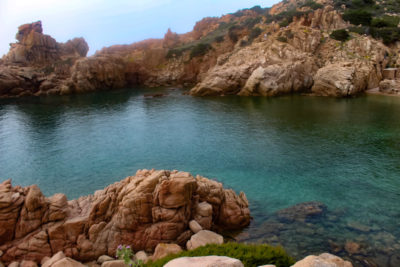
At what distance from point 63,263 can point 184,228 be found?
6474 millimetres

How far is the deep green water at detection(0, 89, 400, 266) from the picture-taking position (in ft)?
59.6

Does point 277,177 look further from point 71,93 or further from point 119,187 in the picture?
point 71,93

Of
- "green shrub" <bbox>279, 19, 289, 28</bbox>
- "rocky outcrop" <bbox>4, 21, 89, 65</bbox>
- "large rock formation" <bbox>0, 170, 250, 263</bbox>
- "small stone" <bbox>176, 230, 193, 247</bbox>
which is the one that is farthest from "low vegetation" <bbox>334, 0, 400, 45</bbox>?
"rocky outcrop" <bbox>4, 21, 89, 65</bbox>

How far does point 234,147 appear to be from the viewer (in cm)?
3325

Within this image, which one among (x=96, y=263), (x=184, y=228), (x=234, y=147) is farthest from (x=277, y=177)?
(x=96, y=263)

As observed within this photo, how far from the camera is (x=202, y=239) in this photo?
50.7 ft

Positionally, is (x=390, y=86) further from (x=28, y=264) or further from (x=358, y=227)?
(x=28, y=264)

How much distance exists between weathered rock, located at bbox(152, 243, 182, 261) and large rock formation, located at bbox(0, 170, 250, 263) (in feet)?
3.63

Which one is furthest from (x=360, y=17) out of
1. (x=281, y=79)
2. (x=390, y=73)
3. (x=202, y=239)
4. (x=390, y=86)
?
(x=202, y=239)

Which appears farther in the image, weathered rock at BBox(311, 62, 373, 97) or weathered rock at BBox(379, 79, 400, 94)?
weathered rock at BBox(311, 62, 373, 97)

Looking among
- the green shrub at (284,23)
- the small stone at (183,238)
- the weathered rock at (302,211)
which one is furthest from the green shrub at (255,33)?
the small stone at (183,238)

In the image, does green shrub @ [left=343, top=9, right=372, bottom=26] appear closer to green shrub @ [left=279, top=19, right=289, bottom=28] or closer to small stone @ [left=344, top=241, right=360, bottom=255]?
green shrub @ [left=279, top=19, right=289, bottom=28]

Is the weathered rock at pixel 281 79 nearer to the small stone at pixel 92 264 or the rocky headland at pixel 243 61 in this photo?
the rocky headland at pixel 243 61

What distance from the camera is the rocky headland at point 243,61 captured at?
65438 mm
